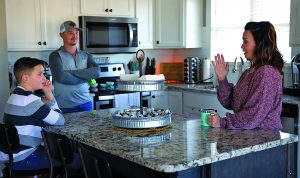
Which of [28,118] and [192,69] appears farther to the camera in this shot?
[192,69]

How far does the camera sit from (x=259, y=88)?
2129 millimetres

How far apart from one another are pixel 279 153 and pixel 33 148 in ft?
4.59

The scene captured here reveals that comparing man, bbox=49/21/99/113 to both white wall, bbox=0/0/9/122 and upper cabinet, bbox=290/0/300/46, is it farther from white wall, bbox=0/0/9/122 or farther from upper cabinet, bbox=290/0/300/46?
upper cabinet, bbox=290/0/300/46

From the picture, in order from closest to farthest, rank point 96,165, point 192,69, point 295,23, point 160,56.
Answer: point 96,165
point 295,23
point 192,69
point 160,56

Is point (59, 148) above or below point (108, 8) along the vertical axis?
below

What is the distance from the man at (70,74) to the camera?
349cm

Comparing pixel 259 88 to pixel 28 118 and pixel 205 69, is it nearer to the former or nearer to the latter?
pixel 28 118

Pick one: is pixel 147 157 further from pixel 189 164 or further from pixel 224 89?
pixel 224 89

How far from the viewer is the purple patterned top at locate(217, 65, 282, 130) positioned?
2121 millimetres

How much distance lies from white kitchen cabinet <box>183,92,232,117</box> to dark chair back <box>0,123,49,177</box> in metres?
2.53

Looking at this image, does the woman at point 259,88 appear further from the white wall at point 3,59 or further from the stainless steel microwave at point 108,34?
the stainless steel microwave at point 108,34

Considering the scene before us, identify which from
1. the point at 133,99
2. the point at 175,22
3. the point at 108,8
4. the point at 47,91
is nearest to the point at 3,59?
the point at 47,91

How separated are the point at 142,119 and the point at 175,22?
3.18m

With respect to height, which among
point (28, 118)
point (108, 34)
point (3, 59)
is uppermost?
point (108, 34)
